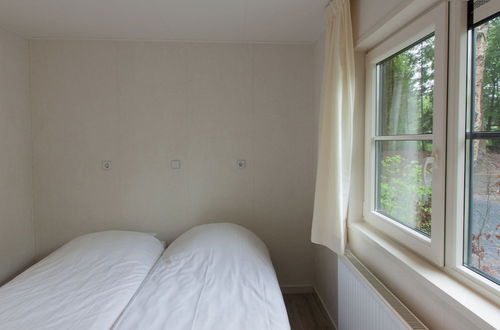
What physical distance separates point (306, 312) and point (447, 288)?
1.64 metres

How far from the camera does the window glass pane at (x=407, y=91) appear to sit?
138 centimetres

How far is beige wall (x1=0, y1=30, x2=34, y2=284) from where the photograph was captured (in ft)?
7.74

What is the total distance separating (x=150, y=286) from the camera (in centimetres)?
181

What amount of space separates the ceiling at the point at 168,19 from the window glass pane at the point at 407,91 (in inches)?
28.1

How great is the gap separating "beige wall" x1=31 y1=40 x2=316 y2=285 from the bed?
35 centimetres

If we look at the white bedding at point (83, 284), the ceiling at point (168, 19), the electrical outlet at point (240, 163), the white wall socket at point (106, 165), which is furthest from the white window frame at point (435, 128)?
the white wall socket at point (106, 165)

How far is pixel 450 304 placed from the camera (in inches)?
40.6

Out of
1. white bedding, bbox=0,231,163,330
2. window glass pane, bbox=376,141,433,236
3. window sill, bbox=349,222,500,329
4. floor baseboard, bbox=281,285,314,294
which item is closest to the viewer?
window sill, bbox=349,222,500,329

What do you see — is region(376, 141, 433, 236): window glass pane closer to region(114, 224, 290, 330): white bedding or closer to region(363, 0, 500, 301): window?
region(363, 0, 500, 301): window

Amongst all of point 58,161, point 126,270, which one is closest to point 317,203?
point 126,270

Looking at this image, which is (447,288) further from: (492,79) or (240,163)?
(240,163)

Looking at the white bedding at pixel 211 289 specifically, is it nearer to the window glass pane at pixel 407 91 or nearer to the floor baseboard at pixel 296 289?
the floor baseboard at pixel 296 289

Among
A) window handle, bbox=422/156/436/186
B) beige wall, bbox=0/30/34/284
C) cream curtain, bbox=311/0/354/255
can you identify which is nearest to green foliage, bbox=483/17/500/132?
window handle, bbox=422/156/436/186

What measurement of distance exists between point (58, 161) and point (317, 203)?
7.64 ft
